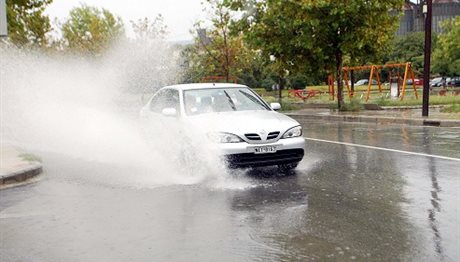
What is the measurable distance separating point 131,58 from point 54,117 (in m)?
23.6

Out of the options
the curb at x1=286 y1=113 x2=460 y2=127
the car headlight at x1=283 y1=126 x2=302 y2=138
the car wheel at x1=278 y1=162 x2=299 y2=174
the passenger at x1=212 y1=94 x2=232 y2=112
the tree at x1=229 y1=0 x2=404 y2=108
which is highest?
the tree at x1=229 y1=0 x2=404 y2=108

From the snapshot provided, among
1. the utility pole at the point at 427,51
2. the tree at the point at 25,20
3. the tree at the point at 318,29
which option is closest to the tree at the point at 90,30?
the tree at the point at 25,20

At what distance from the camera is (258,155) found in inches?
318

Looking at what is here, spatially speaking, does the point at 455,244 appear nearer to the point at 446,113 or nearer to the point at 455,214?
the point at 455,214

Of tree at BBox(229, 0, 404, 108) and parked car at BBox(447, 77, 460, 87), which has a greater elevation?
tree at BBox(229, 0, 404, 108)

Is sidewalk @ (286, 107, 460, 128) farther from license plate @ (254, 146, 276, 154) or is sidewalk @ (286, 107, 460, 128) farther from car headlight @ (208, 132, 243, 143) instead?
car headlight @ (208, 132, 243, 143)

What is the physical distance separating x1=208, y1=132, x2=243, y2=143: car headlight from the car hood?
6cm

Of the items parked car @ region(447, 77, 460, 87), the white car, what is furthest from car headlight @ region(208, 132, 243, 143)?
parked car @ region(447, 77, 460, 87)

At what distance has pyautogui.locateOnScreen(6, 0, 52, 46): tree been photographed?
947 inches

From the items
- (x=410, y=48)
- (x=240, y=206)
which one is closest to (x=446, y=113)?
(x=240, y=206)

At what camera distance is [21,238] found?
5512mm

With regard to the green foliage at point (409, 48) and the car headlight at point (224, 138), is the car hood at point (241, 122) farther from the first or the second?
the green foliage at point (409, 48)

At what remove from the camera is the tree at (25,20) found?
24062mm

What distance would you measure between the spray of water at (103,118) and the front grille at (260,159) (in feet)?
0.90
